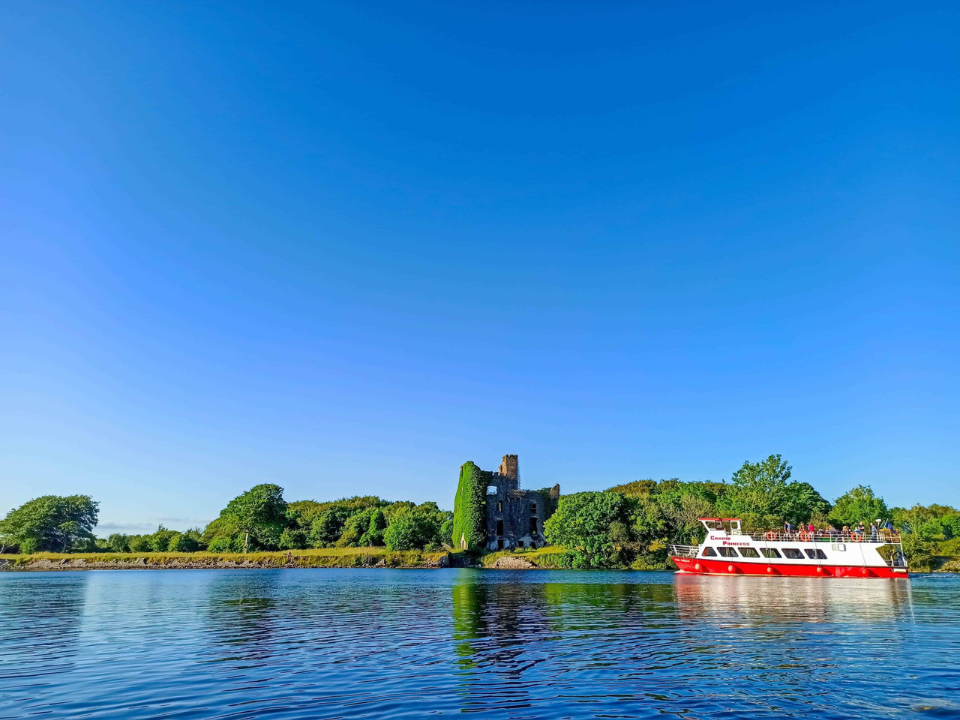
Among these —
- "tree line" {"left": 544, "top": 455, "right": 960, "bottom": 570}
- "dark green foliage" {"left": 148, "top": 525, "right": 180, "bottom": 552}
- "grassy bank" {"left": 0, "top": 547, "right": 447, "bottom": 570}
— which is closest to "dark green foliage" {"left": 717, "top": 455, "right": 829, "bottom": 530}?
"tree line" {"left": 544, "top": 455, "right": 960, "bottom": 570}

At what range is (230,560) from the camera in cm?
Result: 9906

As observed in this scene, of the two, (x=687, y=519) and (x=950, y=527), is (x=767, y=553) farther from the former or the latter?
(x=950, y=527)

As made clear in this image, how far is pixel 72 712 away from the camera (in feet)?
41.7

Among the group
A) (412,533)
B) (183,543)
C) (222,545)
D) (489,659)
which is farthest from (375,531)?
(489,659)

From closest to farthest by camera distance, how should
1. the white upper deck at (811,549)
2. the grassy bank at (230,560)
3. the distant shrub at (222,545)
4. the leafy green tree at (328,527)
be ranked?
the white upper deck at (811,549), the grassy bank at (230,560), the distant shrub at (222,545), the leafy green tree at (328,527)

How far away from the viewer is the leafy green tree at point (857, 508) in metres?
93.1

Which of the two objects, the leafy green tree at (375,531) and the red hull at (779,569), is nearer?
the red hull at (779,569)

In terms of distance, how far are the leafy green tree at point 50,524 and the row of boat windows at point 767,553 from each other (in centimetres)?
11173

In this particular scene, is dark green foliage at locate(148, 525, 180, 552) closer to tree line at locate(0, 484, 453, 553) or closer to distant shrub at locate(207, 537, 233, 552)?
tree line at locate(0, 484, 453, 553)

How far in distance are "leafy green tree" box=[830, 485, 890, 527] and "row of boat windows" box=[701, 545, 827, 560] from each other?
38019 mm

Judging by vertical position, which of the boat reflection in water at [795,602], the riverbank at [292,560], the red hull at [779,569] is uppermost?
the boat reflection in water at [795,602]

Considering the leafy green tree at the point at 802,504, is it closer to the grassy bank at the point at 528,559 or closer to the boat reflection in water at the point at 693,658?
the grassy bank at the point at 528,559

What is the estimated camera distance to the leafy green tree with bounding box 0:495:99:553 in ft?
366

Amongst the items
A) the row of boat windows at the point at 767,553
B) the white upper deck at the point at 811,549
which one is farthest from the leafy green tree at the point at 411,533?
the row of boat windows at the point at 767,553
